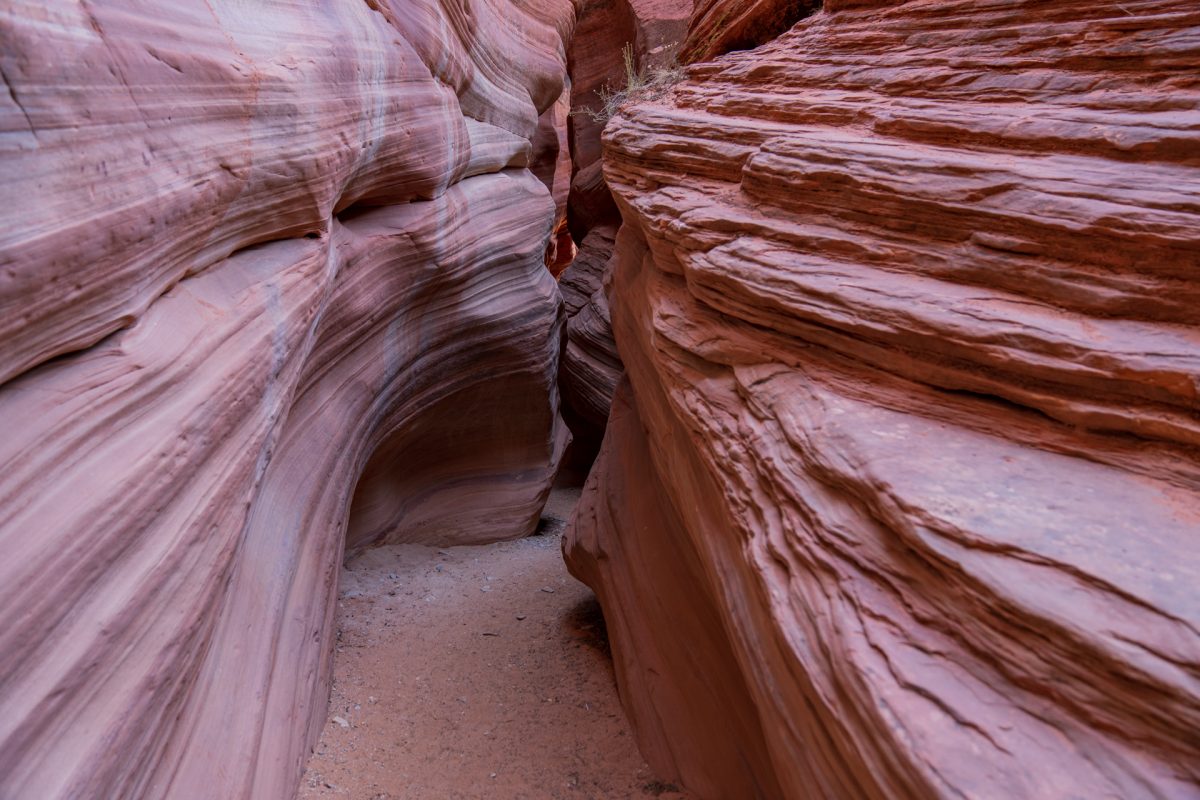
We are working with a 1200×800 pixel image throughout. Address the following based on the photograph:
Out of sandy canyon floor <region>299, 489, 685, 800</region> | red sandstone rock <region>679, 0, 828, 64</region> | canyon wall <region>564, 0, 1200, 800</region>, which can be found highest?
red sandstone rock <region>679, 0, 828, 64</region>

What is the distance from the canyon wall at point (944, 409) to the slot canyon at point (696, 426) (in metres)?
0.01

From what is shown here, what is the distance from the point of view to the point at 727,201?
3.01m

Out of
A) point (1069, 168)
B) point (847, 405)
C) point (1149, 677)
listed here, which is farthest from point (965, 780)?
point (1069, 168)

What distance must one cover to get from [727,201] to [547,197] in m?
5.10

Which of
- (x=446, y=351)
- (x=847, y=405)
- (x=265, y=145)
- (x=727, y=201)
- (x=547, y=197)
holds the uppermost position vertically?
(x=265, y=145)

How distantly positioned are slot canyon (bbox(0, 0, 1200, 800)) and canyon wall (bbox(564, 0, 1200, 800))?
0.03 ft

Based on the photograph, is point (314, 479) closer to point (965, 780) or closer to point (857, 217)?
point (857, 217)

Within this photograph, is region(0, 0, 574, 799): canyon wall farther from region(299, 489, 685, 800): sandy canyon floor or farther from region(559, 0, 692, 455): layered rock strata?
region(559, 0, 692, 455): layered rock strata

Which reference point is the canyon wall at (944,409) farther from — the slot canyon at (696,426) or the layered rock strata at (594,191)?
the layered rock strata at (594,191)

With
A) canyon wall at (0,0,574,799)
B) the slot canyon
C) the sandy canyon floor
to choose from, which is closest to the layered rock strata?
the sandy canyon floor

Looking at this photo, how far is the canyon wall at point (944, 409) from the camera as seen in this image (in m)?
1.37

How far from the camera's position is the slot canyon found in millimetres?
1533

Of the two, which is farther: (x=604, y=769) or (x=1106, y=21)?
(x=604, y=769)

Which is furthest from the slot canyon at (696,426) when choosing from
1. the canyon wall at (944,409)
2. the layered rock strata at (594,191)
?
the layered rock strata at (594,191)
